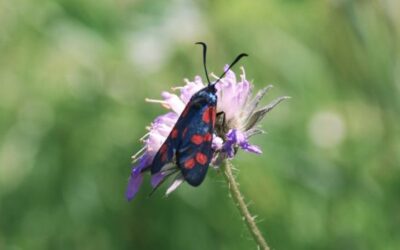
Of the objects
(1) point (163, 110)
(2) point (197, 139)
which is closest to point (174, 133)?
(2) point (197, 139)

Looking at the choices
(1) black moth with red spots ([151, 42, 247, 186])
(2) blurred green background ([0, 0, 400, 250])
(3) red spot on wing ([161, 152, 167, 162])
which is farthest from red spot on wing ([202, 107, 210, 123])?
(2) blurred green background ([0, 0, 400, 250])

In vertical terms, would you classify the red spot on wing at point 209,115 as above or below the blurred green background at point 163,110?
below

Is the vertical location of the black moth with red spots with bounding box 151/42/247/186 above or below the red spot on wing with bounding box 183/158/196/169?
above

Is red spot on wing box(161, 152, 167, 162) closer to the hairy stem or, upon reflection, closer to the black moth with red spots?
the black moth with red spots

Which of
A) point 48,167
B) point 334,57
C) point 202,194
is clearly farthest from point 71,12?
point 334,57

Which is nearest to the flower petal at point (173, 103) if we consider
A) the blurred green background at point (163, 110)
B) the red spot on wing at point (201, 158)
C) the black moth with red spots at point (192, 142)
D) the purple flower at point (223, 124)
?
the purple flower at point (223, 124)

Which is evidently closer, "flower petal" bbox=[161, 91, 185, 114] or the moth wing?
the moth wing

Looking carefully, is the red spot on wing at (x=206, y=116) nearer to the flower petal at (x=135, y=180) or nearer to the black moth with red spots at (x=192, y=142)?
the black moth with red spots at (x=192, y=142)
